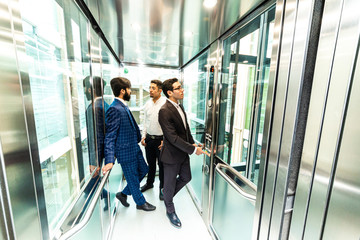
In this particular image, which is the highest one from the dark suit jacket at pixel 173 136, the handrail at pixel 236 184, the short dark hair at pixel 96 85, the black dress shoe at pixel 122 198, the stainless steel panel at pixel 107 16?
the stainless steel panel at pixel 107 16

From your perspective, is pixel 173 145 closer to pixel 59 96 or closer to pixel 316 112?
pixel 59 96

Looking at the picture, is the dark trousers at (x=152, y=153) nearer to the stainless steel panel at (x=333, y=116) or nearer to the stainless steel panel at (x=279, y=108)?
the stainless steel panel at (x=279, y=108)

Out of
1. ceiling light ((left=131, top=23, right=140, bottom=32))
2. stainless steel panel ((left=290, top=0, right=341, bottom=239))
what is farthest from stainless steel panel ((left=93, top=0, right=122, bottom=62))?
stainless steel panel ((left=290, top=0, right=341, bottom=239))

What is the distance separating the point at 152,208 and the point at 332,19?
2.30 meters

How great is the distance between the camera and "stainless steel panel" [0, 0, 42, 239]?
44cm

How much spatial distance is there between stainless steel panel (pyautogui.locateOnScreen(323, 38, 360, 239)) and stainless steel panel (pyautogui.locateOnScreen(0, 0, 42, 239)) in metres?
0.92

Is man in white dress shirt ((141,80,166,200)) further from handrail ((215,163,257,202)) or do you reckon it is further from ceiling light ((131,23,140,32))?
handrail ((215,163,257,202))

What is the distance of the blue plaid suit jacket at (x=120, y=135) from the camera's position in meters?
1.47

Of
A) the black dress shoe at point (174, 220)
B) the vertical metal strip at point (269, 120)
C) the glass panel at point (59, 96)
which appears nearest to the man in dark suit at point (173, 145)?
the black dress shoe at point (174, 220)

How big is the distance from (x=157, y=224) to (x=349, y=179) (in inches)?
76.8

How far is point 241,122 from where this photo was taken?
143 centimetres

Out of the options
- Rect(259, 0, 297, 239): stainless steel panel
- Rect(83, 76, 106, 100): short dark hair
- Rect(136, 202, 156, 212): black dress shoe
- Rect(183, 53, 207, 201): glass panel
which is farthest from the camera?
Rect(183, 53, 207, 201): glass panel

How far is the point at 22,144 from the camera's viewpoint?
19.3 inches

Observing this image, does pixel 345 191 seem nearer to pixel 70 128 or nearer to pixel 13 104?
pixel 13 104
